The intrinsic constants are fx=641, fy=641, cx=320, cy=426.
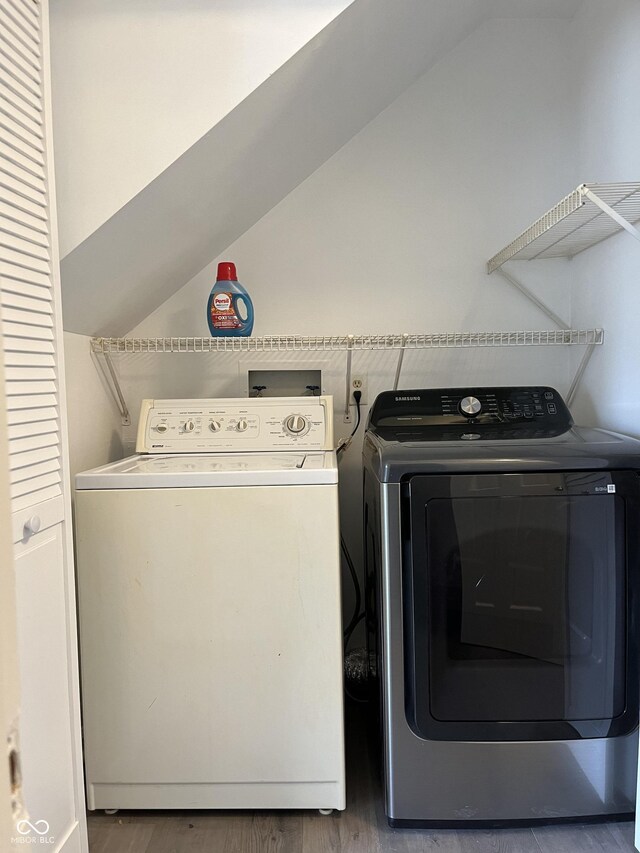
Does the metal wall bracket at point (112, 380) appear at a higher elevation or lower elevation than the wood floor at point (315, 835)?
higher

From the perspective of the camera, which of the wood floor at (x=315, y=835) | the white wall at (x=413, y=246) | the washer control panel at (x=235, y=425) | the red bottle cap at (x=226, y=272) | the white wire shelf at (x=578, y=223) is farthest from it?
the white wall at (x=413, y=246)

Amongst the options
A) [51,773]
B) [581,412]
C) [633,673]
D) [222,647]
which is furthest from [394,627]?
[581,412]

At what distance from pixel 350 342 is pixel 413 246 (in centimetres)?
46

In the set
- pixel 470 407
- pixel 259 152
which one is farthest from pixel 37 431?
pixel 470 407

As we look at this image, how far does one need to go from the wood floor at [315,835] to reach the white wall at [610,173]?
1.02 m

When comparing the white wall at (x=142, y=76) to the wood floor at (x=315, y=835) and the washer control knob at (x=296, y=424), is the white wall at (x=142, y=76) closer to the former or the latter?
A: the washer control knob at (x=296, y=424)

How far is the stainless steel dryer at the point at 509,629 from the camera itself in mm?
1469

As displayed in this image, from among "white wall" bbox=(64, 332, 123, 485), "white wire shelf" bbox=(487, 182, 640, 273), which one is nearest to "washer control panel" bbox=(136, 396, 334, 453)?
"white wall" bbox=(64, 332, 123, 485)

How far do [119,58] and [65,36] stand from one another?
0.13 meters

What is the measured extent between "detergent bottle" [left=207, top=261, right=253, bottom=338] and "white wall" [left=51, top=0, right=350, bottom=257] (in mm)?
531

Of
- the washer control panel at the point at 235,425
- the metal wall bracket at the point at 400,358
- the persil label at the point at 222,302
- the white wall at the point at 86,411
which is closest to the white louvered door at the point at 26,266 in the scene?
the white wall at the point at 86,411

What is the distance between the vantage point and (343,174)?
2.19m

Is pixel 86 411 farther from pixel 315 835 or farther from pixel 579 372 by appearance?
pixel 579 372

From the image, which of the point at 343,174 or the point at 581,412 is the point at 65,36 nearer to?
the point at 343,174
